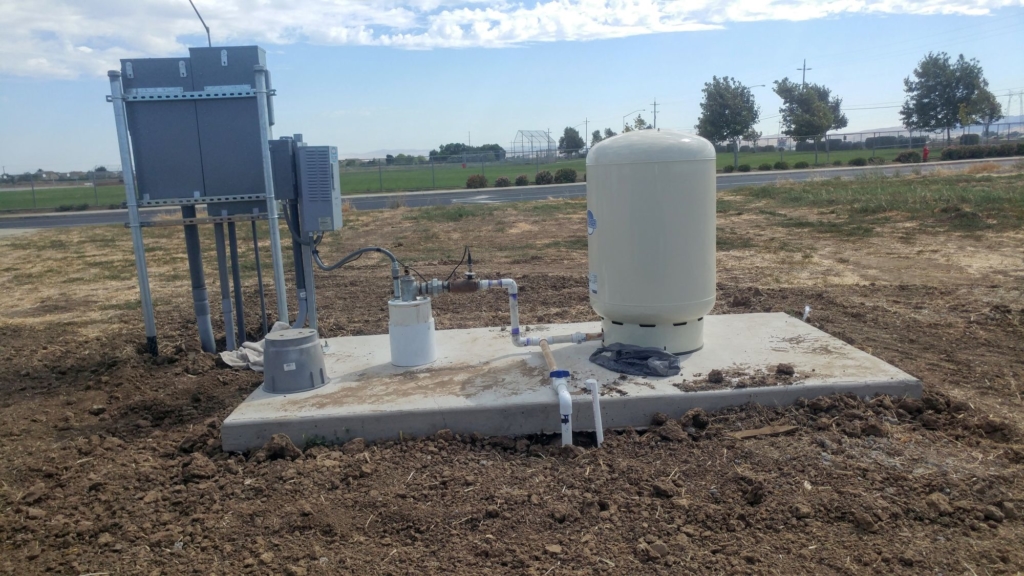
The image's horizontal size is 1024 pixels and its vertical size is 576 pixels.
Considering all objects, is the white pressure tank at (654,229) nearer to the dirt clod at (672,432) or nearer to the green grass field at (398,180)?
the dirt clod at (672,432)

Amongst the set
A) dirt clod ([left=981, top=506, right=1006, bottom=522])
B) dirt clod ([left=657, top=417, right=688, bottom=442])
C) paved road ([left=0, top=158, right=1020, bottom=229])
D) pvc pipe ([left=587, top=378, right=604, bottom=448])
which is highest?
paved road ([left=0, top=158, right=1020, bottom=229])

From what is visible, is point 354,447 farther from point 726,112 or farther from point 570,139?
point 570,139

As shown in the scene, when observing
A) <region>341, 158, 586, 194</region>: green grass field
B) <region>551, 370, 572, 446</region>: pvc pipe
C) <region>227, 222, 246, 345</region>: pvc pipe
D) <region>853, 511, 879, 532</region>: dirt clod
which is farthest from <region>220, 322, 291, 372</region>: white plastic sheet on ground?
<region>341, 158, 586, 194</region>: green grass field

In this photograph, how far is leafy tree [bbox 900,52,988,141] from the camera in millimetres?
54750

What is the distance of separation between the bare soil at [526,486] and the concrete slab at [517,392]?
12 centimetres

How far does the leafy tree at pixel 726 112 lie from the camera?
5081 cm

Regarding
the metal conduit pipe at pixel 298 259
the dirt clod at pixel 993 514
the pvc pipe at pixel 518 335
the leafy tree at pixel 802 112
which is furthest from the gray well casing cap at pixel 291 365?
the leafy tree at pixel 802 112

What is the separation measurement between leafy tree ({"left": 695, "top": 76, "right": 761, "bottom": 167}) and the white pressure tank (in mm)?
47991

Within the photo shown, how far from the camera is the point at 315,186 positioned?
5.86m

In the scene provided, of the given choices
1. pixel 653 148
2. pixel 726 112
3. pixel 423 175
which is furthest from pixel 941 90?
pixel 653 148

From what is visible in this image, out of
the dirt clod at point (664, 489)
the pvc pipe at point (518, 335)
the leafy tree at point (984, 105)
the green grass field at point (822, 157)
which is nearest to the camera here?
the dirt clod at point (664, 489)

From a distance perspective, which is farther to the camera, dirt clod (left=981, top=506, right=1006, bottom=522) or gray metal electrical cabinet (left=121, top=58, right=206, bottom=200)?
gray metal electrical cabinet (left=121, top=58, right=206, bottom=200)

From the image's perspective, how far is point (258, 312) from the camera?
8594 millimetres

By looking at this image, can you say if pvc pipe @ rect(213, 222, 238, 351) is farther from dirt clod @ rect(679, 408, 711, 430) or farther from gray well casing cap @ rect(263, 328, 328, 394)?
dirt clod @ rect(679, 408, 711, 430)
